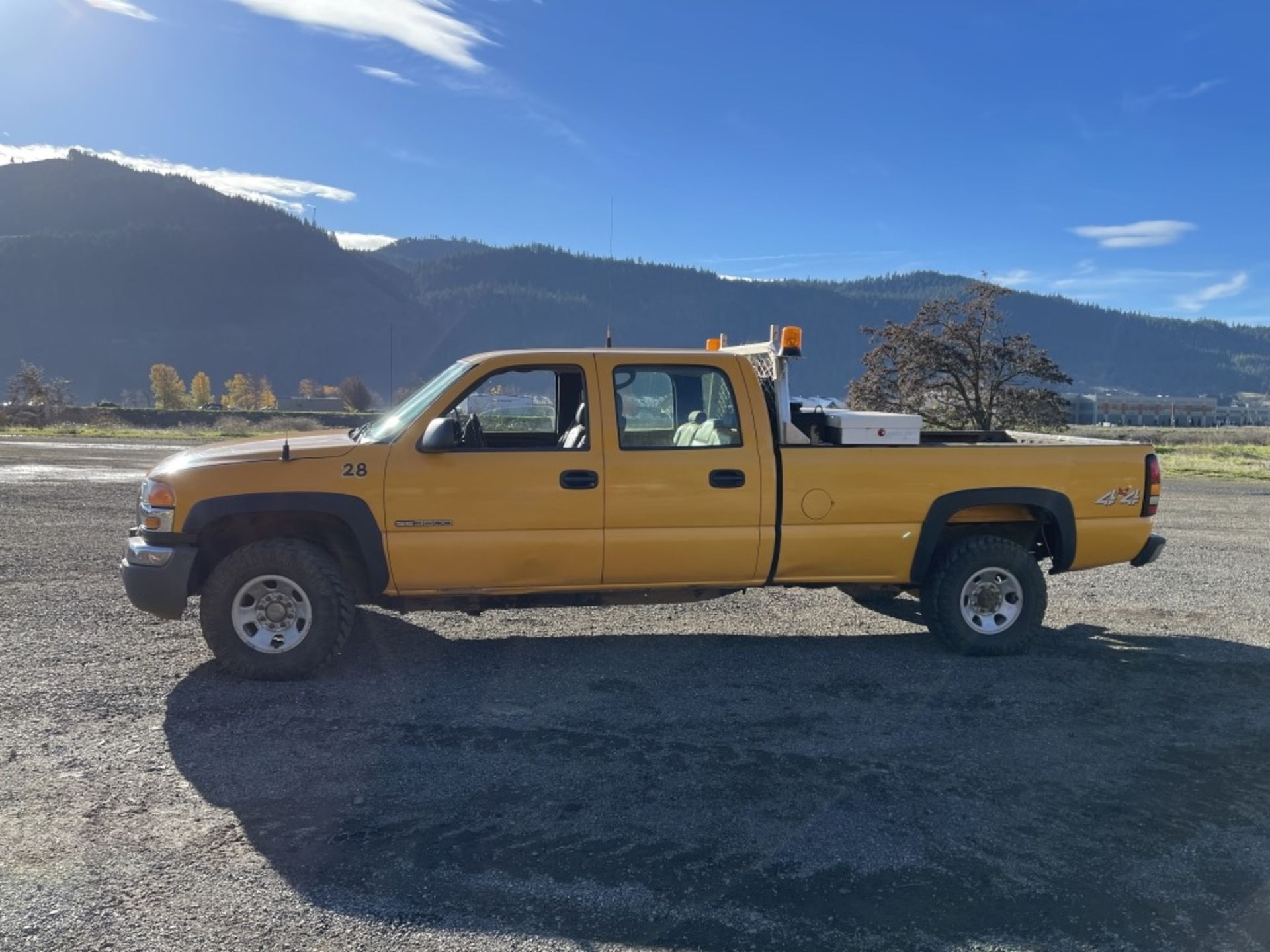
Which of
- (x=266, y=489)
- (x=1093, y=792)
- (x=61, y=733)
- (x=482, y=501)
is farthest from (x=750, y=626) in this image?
(x=61, y=733)

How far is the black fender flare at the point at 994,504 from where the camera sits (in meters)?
6.05

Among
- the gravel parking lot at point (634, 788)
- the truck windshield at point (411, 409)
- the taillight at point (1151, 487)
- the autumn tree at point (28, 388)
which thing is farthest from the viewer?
the autumn tree at point (28, 388)

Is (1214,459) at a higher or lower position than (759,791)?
higher

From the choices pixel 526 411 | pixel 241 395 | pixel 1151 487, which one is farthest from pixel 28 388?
pixel 1151 487

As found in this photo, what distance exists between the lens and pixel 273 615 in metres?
5.44

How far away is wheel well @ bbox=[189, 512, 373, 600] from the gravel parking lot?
2.02 feet

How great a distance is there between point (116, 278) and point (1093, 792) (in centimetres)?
21746

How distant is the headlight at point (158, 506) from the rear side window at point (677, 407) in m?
2.71

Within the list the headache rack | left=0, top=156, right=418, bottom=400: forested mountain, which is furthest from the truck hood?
left=0, top=156, right=418, bottom=400: forested mountain

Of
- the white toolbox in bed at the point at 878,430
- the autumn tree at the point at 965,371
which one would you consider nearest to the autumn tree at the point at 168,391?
the autumn tree at the point at 965,371

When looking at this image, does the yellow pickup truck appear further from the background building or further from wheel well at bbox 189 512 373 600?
the background building

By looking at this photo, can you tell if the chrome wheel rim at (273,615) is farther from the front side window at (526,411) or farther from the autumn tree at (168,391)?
the autumn tree at (168,391)

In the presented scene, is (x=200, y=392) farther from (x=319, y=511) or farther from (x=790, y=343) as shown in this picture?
(x=790, y=343)

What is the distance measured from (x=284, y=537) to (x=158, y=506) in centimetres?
72
